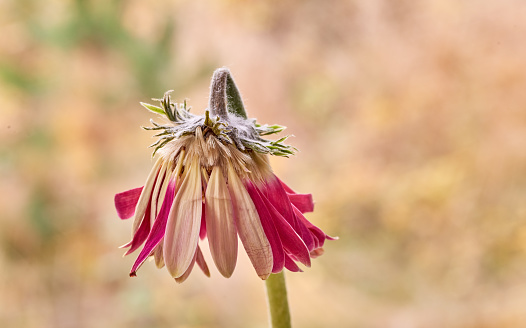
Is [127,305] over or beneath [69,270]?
beneath

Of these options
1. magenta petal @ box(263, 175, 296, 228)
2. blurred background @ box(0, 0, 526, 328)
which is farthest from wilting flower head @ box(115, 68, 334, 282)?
blurred background @ box(0, 0, 526, 328)

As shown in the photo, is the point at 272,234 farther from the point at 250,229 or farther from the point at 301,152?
the point at 301,152

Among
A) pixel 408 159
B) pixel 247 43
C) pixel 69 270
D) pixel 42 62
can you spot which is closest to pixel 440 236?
pixel 408 159

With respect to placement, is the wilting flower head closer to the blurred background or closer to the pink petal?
the pink petal

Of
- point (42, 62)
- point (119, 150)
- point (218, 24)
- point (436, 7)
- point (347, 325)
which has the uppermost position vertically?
point (218, 24)

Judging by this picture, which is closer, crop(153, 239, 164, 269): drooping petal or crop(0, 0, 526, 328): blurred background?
crop(153, 239, 164, 269): drooping petal

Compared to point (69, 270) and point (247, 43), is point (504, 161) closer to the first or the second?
point (247, 43)

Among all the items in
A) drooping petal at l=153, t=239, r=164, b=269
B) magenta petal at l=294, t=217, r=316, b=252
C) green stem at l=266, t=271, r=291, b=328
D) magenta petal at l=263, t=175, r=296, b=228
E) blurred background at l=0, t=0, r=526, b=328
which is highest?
blurred background at l=0, t=0, r=526, b=328
